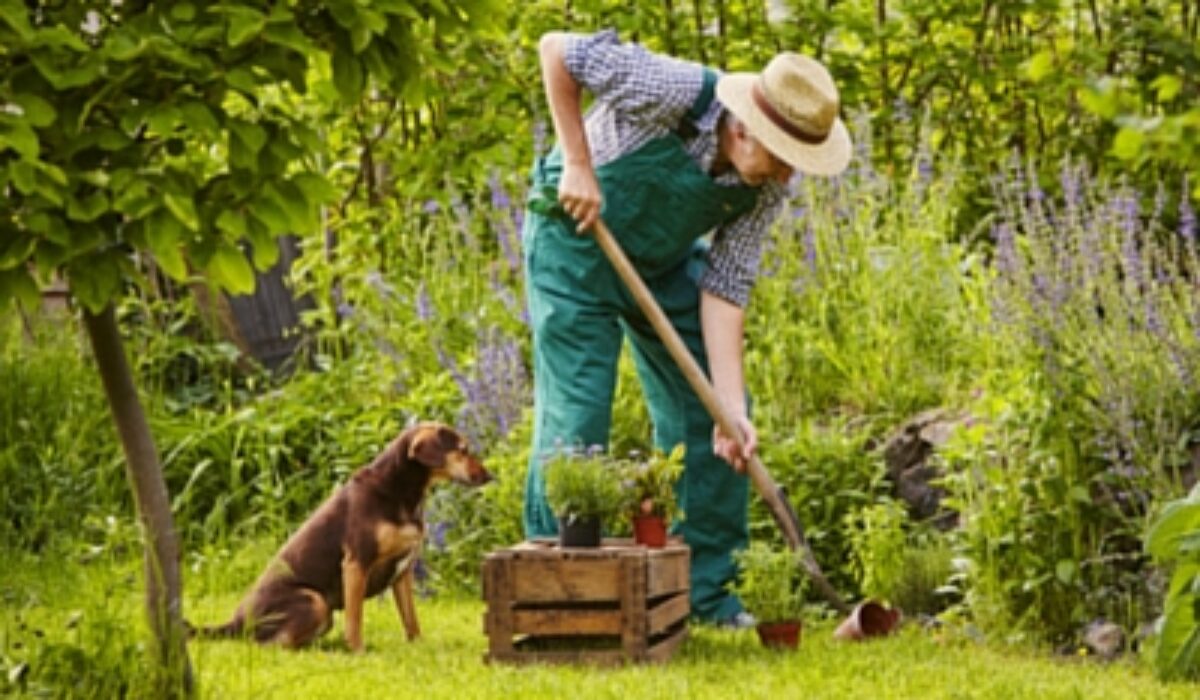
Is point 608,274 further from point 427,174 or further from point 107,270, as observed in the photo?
point 427,174

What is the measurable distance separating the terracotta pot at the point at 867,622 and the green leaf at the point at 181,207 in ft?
8.41

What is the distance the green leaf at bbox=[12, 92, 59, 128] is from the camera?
3.39 m

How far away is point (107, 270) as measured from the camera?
3.58m

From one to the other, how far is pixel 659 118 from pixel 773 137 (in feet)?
1.09

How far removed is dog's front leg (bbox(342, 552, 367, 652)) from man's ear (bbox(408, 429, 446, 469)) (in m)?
0.29

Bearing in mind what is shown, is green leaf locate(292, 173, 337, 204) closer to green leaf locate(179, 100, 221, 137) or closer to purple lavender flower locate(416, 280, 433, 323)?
green leaf locate(179, 100, 221, 137)

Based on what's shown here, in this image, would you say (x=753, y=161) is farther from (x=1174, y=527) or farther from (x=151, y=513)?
(x=151, y=513)

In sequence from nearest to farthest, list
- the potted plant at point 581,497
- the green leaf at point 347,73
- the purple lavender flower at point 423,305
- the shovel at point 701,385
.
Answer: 1. the green leaf at point 347,73
2. the potted plant at point 581,497
3. the shovel at point 701,385
4. the purple lavender flower at point 423,305

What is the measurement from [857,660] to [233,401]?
405 centimetres

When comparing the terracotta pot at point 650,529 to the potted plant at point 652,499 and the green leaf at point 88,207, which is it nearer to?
the potted plant at point 652,499

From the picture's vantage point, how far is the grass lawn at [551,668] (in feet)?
14.1

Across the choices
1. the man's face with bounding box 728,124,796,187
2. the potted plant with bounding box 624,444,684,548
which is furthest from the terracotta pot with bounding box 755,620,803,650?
the man's face with bounding box 728,124,796,187

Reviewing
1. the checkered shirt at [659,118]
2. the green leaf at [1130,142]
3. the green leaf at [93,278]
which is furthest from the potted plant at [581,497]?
the green leaf at [1130,142]

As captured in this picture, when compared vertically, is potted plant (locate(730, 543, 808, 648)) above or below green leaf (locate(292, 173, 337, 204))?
below
